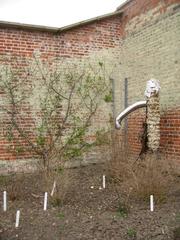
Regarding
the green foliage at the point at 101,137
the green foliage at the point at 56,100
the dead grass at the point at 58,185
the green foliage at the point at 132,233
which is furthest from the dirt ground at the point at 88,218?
the green foliage at the point at 101,137

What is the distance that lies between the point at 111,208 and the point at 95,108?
4.89 metres

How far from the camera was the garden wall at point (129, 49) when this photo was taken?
30.7ft

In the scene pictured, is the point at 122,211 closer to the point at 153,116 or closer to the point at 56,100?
the point at 153,116

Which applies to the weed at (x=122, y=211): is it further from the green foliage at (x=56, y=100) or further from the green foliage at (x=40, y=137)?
the green foliage at (x=40, y=137)

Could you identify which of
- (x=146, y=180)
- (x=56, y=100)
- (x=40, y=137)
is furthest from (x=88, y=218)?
(x=56, y=100)

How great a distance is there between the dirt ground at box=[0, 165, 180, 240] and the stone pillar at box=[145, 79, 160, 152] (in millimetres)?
1161

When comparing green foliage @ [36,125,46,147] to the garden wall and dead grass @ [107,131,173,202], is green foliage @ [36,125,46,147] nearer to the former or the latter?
the garden wall

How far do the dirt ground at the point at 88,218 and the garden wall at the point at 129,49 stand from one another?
2.36 m

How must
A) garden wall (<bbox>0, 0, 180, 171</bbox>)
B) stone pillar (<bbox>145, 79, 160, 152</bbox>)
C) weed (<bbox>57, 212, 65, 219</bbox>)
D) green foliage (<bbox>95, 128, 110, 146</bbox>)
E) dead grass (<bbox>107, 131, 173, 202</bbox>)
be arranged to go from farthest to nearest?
green foliage (<bbox>95, 128, 110, 146</bbox>) < garden wall (<bbox>0, 0, 180, 171</bbox>) < stone pillar (<bbox>145, 79, 160, 152</bbox>) < dead grass (<bbox>107, 131, 173, 202</bbox>) < weed (<bbox>57, 212, 65, 219</bbox>)

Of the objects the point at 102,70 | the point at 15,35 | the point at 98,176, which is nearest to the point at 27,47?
the point at 15,35

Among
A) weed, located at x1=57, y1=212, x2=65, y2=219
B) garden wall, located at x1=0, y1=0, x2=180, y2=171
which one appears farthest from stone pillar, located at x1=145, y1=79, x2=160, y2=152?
weed, located at x1=57, y1=212, x2=65, y2=219

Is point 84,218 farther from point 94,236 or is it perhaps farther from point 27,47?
point 27,47

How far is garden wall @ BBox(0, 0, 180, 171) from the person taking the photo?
9.34m

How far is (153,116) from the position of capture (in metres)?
8.88
